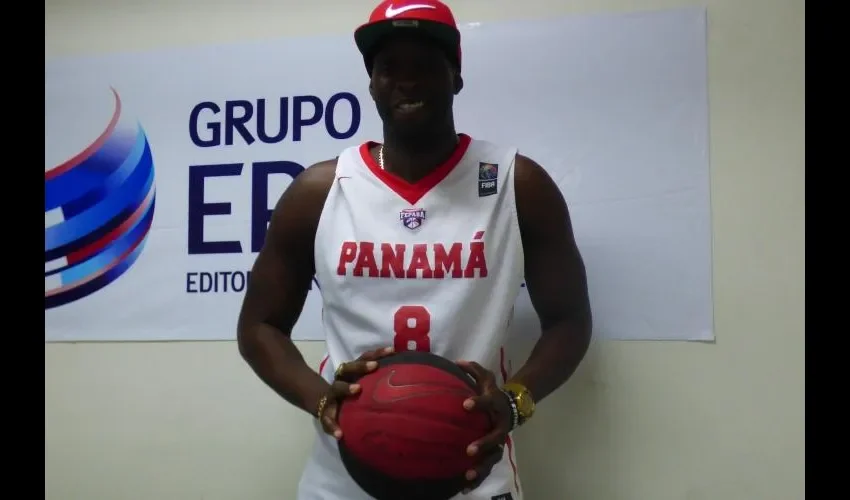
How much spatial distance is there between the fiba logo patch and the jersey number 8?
33.2 inches

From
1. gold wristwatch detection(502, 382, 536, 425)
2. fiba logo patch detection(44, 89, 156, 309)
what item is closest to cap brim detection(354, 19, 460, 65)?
gold wristwatch detection(502, 382, 536, 425)

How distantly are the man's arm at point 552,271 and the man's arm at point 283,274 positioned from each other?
317mm

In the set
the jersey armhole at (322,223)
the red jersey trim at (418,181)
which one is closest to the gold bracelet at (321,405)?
the jersey armhole at (322,223)

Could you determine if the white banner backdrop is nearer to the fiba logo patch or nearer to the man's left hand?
the fiba logo patch

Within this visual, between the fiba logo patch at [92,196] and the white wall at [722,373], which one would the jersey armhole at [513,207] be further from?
the fiba logo patch at [92,196]

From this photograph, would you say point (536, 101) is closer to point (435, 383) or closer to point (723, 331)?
point (723, 331)

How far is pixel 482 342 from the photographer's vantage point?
39.9 inches

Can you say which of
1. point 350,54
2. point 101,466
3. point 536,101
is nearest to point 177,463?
point 101,466

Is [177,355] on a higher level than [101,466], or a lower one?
higher

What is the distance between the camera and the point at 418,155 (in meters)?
1.06

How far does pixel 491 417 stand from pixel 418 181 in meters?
0.38

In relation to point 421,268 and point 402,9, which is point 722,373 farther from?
point 402,9

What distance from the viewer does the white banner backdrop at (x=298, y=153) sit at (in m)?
1.34

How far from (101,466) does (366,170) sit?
1.02 m
